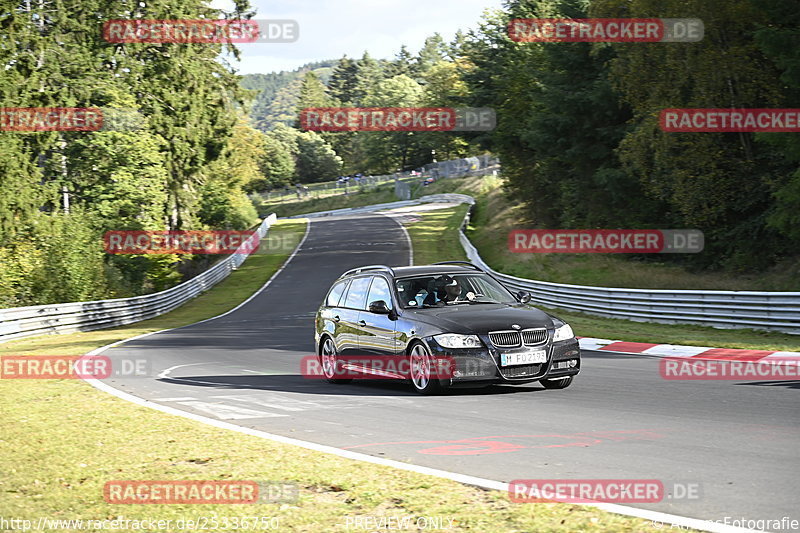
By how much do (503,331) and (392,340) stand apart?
Answer: 1.78m

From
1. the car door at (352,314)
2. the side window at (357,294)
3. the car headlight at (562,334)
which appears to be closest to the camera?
the car headlight at (562,334)

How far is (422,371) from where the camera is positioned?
11266mm

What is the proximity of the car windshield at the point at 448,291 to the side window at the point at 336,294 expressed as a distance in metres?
1.82

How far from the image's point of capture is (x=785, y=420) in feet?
27.6

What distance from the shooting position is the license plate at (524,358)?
1070cm

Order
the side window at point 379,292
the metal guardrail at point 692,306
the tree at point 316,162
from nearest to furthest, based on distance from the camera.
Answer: the side window at point 379,292, the metal guardrail at point 692,306, the tree at point 316,162

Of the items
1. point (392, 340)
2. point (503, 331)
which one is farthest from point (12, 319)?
point (503, 331)

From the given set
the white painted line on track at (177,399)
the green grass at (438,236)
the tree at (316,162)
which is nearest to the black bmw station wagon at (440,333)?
the white painted line on track at (177,399)

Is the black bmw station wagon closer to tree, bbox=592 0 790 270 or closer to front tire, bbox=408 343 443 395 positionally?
front tire, bbox=408 343 443 395

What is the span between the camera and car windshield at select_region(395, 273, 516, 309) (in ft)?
40.0

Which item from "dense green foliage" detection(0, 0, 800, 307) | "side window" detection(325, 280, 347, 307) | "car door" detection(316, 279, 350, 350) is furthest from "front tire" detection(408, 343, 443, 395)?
"dense green foliage" detection(0, 0, 800, 307)

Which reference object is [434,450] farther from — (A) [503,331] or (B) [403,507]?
(A) [503,331]

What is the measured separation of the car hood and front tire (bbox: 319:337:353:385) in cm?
225

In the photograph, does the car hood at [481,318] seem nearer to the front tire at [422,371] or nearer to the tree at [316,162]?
the front tire at [422,371]
